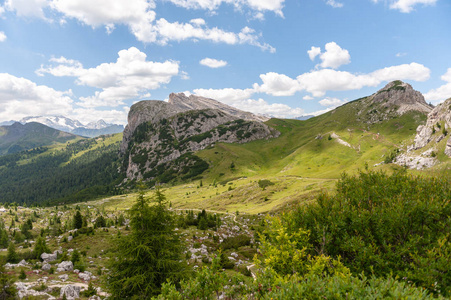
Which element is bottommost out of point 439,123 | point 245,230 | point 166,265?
point 245,230

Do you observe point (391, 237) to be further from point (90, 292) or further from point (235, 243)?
point (235, 243)

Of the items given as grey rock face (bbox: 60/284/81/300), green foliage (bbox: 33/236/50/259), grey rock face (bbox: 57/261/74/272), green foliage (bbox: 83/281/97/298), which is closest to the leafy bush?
green foliage (bbox: 83/281/97/298)

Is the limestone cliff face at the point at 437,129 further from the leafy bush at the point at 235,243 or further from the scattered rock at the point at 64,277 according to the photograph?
the scattered rock at the point at 64,277

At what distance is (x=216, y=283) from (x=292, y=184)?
141 m

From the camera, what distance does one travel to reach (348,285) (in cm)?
1423

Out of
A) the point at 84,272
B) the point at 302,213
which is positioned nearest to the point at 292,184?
the point at 302,213

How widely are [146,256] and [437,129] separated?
227 m

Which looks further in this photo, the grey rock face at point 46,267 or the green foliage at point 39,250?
the green foliage at point 39,250

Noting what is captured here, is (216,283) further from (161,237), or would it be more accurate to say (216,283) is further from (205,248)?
(205,248)

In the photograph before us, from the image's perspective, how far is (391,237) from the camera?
77.8 feet

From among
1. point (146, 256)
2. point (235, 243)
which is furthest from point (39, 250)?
point (235, 243)

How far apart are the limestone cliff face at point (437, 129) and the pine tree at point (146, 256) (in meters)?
187

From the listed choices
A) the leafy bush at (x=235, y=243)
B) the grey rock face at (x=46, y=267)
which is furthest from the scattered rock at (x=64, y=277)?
the leafy bush at (x=235, y=243)

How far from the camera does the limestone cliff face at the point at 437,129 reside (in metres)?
151
